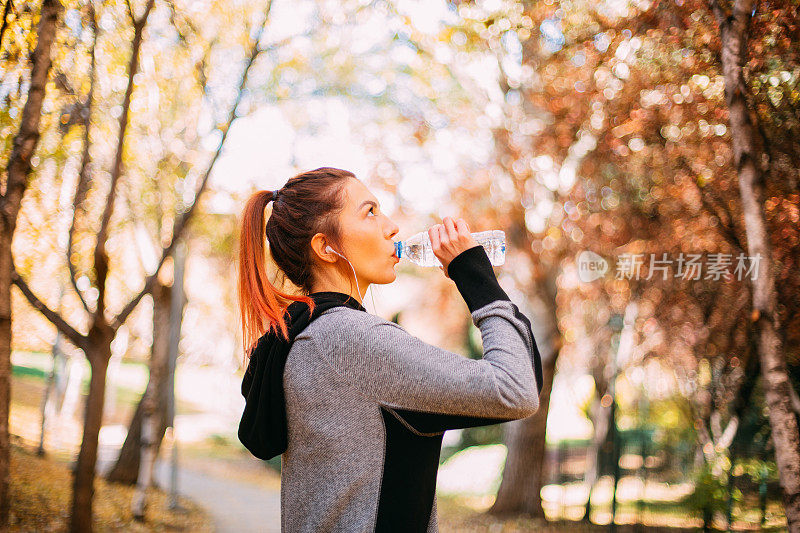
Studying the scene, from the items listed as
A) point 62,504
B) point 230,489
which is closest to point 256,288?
point 62,504

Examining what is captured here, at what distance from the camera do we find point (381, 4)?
6.63 meters

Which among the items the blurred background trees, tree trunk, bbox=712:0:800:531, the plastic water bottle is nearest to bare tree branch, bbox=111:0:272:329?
the blurred background trees

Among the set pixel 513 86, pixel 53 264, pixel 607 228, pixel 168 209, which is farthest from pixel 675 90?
pixel 53 264

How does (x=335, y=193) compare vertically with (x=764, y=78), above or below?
below

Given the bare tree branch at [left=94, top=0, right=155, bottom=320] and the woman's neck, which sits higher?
the bare tree branch at [left=94, top=0, right=155, bottom=320]

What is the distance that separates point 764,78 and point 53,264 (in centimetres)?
853

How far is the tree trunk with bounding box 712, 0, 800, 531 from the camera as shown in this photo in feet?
9.83

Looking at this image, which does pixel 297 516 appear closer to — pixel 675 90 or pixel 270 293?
pixel 270 293

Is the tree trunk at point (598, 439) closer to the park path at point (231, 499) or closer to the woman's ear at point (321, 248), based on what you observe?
the park path at point (231, 499)

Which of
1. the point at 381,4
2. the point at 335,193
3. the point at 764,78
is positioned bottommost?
the point at 335,193

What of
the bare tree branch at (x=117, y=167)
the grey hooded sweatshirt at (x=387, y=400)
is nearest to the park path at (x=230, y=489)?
the bare tree branch at (x=117, y=167)

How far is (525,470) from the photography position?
27.2 feet

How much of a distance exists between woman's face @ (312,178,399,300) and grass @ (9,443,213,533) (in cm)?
425

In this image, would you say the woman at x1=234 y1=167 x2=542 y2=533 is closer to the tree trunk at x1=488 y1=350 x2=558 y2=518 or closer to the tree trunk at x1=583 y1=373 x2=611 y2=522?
the tree trunk at x1=583 y1=373 x2=611 y2=522
